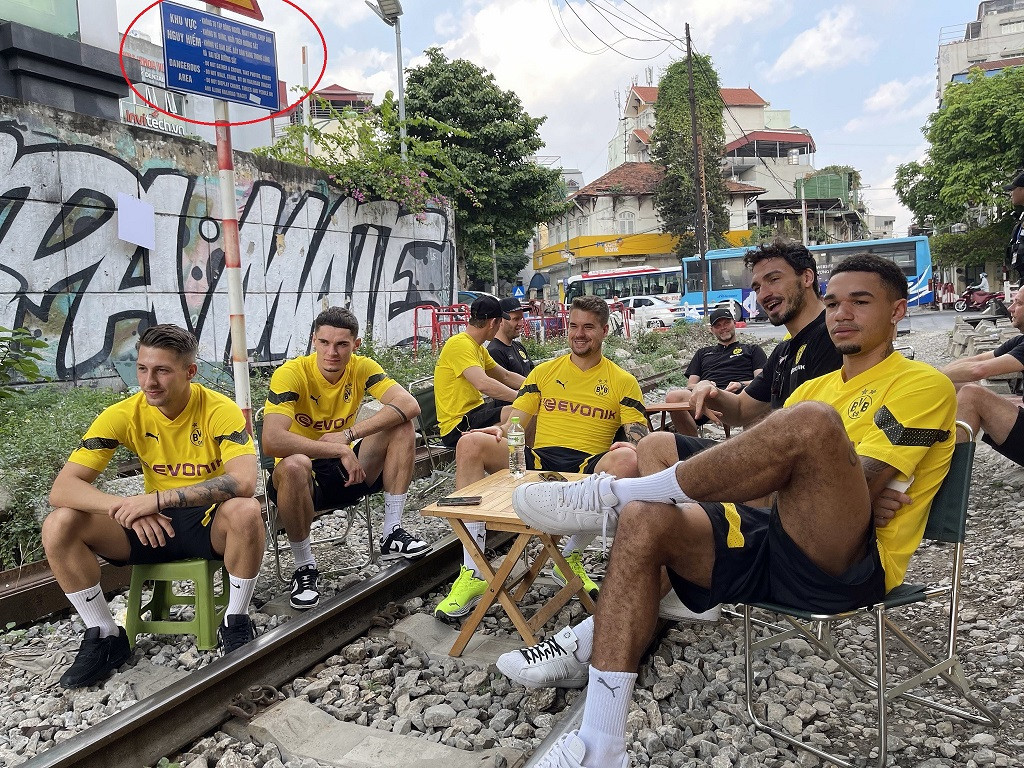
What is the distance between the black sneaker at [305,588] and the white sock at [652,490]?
85.9 inches

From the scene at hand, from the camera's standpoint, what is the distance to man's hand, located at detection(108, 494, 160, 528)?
11.3ft

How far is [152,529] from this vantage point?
3461 mm

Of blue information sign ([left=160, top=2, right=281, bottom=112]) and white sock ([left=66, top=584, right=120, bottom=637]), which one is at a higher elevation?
blue information sign ([left=160, top=2, right=281, bottom=112])

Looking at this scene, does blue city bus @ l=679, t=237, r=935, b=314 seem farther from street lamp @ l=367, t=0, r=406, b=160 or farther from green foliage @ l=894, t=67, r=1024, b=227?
street lamp @ l=367, t=0, r=406, b=160

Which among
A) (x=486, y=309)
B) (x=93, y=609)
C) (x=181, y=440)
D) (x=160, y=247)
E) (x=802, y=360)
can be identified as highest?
(x=160, y=247)

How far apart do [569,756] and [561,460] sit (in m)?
2.40

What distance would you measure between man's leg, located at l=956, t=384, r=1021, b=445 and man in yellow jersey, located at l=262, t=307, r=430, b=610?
3181mm

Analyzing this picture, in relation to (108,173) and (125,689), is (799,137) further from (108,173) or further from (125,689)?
(125,689)

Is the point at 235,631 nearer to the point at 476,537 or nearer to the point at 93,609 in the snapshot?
the point at 93,609

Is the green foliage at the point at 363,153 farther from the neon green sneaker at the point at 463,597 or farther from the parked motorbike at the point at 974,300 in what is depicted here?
the parked motorbike at the point at 974,300

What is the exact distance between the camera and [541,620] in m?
3.58

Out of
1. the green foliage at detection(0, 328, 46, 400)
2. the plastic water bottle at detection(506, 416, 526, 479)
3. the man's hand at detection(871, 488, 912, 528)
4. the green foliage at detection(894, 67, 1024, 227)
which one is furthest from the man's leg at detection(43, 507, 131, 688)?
the green foliage at detection(894, 67, 1024, 227)

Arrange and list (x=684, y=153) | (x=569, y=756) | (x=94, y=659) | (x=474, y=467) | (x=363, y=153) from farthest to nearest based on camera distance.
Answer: (x=684, y=153)
(x=363, y=153)
(x=474, y=467)
(x=94, y=659)
(x=569, y=756)

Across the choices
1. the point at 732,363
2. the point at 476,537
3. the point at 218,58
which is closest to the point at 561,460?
the point at 476,537
